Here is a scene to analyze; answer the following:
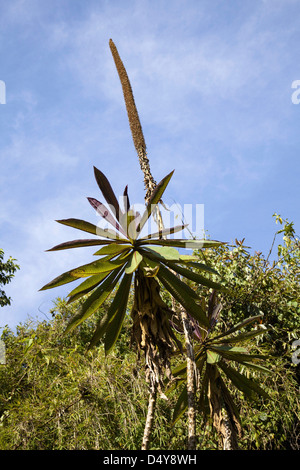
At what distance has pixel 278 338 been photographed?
6.36 meters

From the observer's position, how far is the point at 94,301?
9.81 feet

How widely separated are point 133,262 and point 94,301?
504 millimetres

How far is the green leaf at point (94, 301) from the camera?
296cm

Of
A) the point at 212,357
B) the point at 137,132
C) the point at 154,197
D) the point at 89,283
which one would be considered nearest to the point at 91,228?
the point at 89,283

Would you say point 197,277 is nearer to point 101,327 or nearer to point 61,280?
point 101,327

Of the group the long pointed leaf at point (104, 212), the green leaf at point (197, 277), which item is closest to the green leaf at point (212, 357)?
the green leaf at point (197, 277)

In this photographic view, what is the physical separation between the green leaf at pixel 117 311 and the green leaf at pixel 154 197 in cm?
40

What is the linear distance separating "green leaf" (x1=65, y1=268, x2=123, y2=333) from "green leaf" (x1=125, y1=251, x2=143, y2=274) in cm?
25

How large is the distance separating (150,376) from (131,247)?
0.89 metres

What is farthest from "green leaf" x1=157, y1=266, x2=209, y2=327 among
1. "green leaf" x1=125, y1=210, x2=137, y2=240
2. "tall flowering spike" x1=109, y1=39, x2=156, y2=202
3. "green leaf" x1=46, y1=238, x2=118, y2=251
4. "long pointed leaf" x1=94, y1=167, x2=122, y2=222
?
"tall flowering spike" x1=109, y1=39, x2=156, y2=202

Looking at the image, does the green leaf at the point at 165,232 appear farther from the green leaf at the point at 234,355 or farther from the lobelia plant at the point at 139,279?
the green leaf at the point at 234,355

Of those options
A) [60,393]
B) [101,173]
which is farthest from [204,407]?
[101,173]

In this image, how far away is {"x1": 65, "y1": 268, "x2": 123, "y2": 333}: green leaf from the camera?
296 centimetres

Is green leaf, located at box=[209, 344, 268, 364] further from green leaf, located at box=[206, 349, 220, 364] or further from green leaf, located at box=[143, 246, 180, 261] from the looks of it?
green leaf, located at box=[143, 246, 180, 261]
